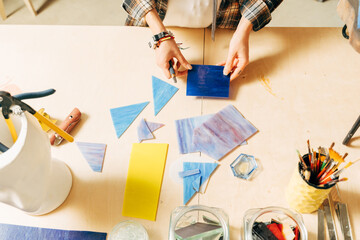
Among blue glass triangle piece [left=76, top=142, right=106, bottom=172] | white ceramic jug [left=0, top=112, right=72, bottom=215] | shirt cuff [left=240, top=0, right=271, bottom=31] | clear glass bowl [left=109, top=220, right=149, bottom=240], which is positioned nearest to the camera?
white ceramic jug [left=0, top=112, right=72, bottom=215]

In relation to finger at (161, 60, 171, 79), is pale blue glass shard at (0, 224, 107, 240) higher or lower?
lower

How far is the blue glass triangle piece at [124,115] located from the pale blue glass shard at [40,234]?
0.80ft

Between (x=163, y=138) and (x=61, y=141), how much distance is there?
0.26 metres

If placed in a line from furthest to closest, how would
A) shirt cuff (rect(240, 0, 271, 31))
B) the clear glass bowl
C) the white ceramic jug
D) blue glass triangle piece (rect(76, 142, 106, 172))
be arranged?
shirt cuff (rect(240, 0, 271, 31)) → blue glass triangle piece (rect(76, 142, 106, 172)) → the clear glass bowl → the white ceramic jug

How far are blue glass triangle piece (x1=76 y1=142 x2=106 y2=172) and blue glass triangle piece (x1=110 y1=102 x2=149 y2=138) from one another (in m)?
0.06

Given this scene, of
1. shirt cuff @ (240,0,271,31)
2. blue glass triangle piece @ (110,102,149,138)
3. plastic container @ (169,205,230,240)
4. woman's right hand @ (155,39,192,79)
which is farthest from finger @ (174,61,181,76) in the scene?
plastic container @ (169,205,230,240)

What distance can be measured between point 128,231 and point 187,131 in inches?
10.8

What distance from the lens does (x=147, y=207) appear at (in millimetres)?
706

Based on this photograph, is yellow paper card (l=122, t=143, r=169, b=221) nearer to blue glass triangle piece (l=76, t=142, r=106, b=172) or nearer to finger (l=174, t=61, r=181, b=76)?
blue glass triangle piece (l=76, t=142, r=106, b=172)

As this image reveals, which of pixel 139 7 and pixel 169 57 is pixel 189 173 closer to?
pixel 169 57

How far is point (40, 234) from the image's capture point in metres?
0.69

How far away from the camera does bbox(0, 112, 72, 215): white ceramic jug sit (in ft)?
1.70

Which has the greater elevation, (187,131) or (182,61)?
(182,61)

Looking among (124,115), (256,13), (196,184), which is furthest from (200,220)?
(256,13)
